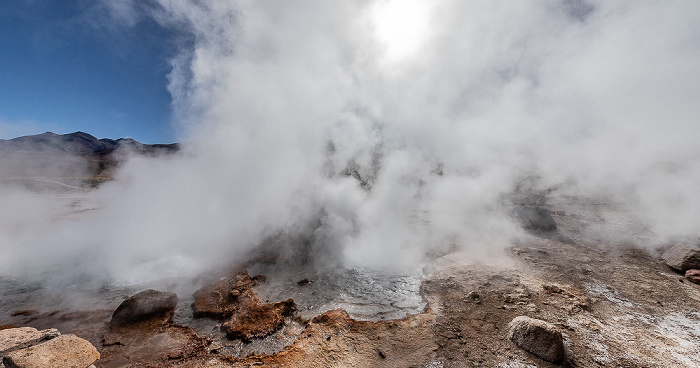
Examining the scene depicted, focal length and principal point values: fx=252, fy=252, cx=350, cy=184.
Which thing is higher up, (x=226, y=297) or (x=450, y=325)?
(x=226, y=297)

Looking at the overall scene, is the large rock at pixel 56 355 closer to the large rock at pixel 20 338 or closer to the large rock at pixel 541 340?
the large rock at pixel 20 338

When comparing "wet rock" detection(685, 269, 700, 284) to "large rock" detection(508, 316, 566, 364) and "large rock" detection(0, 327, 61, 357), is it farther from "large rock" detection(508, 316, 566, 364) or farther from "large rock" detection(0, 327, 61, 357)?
"large rock" detection(0, 327, 61, 357)

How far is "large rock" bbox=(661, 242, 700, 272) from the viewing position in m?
5.80

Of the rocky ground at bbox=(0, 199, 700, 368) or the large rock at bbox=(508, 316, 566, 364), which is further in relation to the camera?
the rocky ground at bbox=(0, 199, 700, 368)

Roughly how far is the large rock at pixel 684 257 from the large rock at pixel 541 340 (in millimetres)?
5306

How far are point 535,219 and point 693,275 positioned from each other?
4246 millimetres

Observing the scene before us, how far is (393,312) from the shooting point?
4.91 meters

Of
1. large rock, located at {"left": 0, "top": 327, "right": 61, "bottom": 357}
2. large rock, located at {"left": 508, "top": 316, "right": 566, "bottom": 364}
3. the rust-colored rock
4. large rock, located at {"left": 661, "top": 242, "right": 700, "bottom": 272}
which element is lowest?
large rock, located at {"left": 508, "top": 316, "right": 566, "bottom": 364}

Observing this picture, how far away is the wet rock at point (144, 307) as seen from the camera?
460 cm

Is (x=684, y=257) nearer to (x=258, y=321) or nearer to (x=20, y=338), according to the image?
(x=258, y=321)

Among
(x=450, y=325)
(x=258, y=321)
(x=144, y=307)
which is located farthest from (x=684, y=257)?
(x=144, y=307)

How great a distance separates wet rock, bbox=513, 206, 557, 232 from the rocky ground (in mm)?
3054

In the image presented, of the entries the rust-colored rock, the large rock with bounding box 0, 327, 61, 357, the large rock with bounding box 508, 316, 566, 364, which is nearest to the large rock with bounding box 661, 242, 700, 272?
the large rock with bounding box 508, 316, 566, 364

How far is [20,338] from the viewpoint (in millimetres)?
3510
